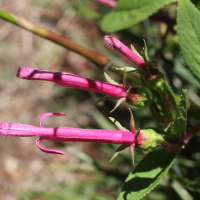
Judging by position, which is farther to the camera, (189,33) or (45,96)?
(45,96)

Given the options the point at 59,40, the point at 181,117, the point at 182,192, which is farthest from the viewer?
the point at 182,192

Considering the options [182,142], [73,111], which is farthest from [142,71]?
[73,111]

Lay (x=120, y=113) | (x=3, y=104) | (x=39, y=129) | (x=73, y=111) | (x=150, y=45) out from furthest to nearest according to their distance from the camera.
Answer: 1. (x=3, y=104)
2. (x=73, y=111)
3. (x=120, y=113)
4. (x=150, y=45)
5. (x=39, y=129)

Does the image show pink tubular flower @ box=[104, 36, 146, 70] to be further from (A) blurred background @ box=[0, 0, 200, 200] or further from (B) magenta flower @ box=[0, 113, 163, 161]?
(A) blurred background @ box=[0, 0, 200, 200]

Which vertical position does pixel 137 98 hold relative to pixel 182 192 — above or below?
above

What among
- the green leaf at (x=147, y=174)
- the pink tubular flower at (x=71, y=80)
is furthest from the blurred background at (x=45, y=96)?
the pink tubular flower at (x=71, y=80)

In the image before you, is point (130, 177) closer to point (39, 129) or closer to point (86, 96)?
point (39, 129)

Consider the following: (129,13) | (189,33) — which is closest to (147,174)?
(189,33)

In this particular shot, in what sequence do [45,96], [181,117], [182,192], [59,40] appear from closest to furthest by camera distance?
[181,117] → [59,40] → [182,192] → [45,96]

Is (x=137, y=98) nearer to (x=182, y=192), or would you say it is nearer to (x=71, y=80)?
(x=71, y=80)
